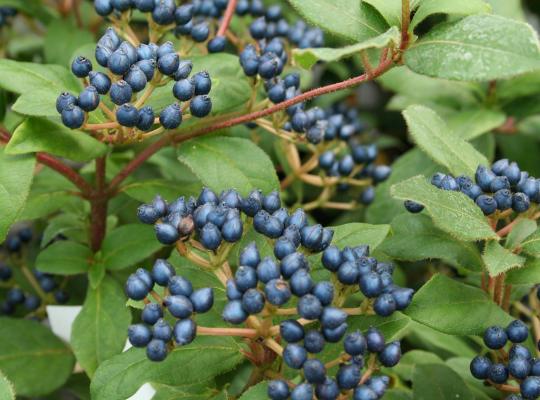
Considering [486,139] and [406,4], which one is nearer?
[406,4]

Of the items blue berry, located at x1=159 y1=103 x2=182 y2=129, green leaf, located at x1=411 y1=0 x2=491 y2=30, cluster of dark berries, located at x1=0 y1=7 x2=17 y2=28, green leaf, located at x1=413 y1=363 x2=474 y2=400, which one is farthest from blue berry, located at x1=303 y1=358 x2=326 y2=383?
cluster of dark berries, located at x1=0 y1=7 x2=17 y2=28

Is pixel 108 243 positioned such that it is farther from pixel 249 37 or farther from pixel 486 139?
pixel 486 139

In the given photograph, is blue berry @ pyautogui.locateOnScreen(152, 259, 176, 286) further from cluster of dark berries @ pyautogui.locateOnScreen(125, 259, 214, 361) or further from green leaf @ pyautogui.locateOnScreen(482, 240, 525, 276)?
green leaf @ pyautogui.locateOnScreen(482, 240, 525, 276)

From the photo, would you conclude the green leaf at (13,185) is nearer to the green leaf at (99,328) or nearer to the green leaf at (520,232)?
the green leaf at (99,328)

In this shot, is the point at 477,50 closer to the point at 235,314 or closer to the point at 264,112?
the point at 264,112

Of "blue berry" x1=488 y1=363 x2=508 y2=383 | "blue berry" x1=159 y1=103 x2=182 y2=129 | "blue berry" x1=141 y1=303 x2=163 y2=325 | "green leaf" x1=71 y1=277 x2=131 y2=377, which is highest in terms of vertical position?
"blue berry" x1=159 y1=103 x2=182 y2=129

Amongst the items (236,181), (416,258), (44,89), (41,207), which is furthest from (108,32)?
(416,258)
